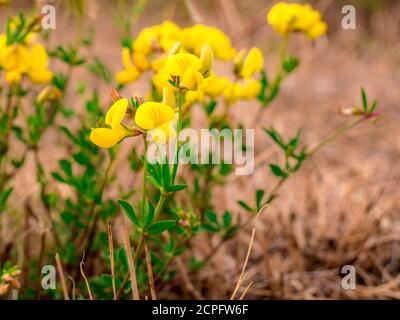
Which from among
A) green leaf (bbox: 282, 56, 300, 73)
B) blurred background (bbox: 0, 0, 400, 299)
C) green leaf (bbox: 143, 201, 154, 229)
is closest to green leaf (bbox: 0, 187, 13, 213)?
blurred background (bbox: 0, 0, 400, 299)

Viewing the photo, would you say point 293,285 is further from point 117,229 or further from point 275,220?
point 117,229

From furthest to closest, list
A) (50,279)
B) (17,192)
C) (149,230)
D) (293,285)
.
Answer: (17,192) < (293,285) < (50,279) < (149,230)

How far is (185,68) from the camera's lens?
104cm

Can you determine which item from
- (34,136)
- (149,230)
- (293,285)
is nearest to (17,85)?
(34,136)

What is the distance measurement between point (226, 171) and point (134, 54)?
41cm

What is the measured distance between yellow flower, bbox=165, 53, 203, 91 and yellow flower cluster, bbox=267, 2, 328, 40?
23.4 inches

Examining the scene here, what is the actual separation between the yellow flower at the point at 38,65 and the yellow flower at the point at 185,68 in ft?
1.85

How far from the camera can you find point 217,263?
6.42ft

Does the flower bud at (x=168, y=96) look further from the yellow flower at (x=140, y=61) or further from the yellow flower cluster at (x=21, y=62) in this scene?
the yellow flower cluster at (x=21, y=62)

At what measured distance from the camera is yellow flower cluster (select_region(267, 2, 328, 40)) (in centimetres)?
157

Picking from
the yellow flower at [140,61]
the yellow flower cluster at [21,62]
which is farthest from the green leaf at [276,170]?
the yellow flower cluster at [21,62]

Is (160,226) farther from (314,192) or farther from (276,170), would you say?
(314,192)

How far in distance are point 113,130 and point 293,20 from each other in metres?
Answer: 0.78

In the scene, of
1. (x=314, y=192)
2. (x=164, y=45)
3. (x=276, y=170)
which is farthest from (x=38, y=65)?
(x=314, y=192)
